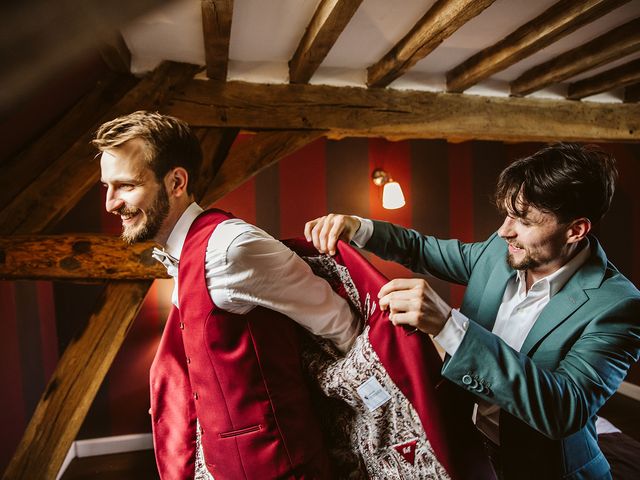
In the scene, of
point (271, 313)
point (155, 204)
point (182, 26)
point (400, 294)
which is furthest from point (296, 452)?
point (182, 26)

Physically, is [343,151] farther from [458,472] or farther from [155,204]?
[458,472]

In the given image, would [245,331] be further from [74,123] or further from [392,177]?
[392,177]

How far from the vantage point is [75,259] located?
241 cm

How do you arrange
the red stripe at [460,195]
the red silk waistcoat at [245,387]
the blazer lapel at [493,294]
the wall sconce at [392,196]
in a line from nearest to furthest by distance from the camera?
1. the red silk waistcoat at [245,387]
2. the blazer lapel at [493,294]
3. the wall sconce at [392,196]
4. the red stripe at [460,195]

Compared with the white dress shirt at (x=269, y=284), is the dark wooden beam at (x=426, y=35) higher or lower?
higher

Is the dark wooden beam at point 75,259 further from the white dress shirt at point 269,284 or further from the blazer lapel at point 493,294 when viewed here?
the blazer lapel at point 493,294

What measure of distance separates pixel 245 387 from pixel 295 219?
3.34 metres

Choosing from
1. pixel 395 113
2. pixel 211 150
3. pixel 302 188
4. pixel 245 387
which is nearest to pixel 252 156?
pixel 211 150

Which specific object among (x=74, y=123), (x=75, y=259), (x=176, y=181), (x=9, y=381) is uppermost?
(x=74, y=123)

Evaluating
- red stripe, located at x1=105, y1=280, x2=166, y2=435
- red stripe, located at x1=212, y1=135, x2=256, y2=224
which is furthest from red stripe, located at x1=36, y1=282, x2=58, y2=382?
red stripe, located at x1=212, y1=135, x2=256, y2=224

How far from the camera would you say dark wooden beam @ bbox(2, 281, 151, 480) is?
2.33 metres

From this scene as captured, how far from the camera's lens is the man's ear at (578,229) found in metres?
1.33

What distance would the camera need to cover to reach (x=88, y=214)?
3.80m

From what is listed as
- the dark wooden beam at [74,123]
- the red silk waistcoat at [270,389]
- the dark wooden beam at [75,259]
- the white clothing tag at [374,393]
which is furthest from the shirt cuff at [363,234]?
the dark wooden beam at [74,123]
